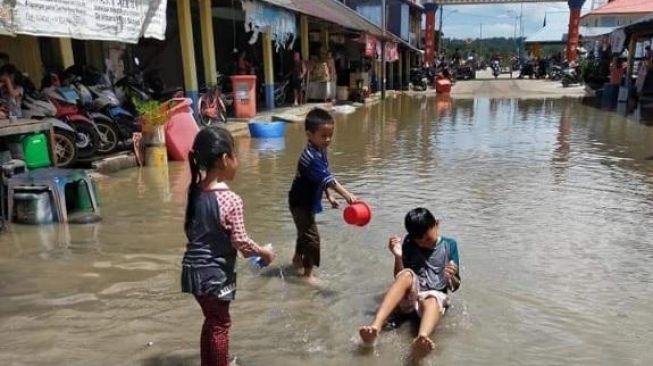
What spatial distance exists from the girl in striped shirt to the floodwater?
772 millimetres

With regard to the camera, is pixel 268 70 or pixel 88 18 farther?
pixel 268 70

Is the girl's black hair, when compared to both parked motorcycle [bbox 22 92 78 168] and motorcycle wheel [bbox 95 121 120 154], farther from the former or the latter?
motorcycle wheel [bbox 95 121 120 154]

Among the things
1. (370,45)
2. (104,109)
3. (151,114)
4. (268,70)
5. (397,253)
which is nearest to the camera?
(397,253)

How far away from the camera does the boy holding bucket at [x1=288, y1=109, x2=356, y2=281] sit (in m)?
4.40

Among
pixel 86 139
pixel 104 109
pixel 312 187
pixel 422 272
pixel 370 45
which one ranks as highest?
pixel 370 45

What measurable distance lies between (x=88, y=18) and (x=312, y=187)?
→ 546 cm

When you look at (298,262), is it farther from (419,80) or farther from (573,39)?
(573,39)

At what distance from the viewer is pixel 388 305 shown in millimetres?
3725

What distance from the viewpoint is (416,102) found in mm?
24234

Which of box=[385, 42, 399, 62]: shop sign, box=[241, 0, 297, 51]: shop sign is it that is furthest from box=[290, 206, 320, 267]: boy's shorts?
box=[385, 42, 399, 62]: shop sign

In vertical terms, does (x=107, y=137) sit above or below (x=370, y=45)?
below

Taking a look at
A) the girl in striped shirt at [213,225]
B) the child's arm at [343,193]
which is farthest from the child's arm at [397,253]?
the girl in striped shirt at [213,225]

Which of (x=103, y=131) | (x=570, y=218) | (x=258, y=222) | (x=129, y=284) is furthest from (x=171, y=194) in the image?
(x=570, y=218)

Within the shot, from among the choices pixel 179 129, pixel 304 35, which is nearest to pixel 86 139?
pixel 179 129
